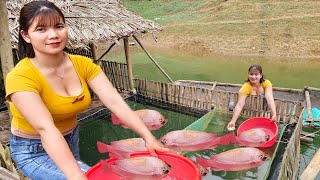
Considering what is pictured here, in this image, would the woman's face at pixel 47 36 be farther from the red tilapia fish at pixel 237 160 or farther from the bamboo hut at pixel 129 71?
the bamboo hut at pixel 129 71

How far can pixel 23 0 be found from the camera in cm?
612

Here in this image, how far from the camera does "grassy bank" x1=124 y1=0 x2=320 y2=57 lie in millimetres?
15827

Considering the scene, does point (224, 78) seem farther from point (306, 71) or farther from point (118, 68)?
point (118, 68)

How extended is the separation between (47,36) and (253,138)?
3718 millimetres

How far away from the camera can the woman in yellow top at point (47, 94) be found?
1.31 meters

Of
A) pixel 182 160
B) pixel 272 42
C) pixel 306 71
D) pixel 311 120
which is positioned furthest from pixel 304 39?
pixel 182 160

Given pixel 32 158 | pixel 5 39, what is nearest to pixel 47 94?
pixel 32 158

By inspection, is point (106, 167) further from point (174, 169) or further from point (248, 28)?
point (248, 28)

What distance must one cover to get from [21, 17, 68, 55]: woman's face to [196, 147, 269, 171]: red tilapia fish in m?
2.88

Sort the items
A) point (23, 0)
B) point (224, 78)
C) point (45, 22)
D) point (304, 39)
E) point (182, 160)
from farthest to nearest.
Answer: point (304, 39) < point (224, 78) < point (23, 0) < point (182, 160) < point (45, 22)

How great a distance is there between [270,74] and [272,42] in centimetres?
394

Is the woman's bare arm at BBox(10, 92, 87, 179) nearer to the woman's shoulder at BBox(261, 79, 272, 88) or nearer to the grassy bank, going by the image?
the woman's shoulder at BBox(261, 79, 272, 88)

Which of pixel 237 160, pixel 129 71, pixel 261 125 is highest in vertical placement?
pixel 129 71

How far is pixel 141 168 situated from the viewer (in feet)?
5.77
